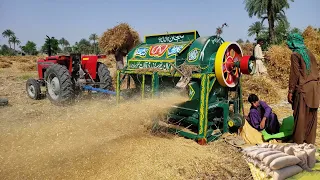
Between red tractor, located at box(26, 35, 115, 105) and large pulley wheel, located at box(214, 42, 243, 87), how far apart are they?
3791 mm

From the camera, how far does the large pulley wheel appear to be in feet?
14.5

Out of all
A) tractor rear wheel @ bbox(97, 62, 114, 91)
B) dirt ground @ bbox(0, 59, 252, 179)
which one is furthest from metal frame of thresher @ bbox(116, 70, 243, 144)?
tractor rear wheel @ bbox(97, 62, 114, 91)

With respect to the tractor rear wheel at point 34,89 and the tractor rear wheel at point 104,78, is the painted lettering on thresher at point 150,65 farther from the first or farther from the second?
the tractor rear wheel at point 34,89

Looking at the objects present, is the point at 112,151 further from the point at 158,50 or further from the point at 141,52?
the point at 141,52

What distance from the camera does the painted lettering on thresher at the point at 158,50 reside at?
16.9 feet

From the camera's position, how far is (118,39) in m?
9.62

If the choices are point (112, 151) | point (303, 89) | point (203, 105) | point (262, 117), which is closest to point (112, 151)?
point (112, 151)

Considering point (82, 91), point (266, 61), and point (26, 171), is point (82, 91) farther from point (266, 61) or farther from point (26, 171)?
point (266, 61)

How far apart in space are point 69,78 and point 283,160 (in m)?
5.90

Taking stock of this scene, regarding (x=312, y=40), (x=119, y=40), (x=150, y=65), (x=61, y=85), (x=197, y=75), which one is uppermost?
(x=312, y=40)

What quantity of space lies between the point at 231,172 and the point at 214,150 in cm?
72

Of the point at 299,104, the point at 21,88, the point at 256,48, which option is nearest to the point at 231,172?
the point at 299,104

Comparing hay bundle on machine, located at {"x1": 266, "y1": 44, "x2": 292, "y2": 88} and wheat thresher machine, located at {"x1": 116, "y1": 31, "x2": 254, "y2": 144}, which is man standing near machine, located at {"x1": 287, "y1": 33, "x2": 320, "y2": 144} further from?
hay bundle on machine, located at {"x1": 266, "y1": 44, "x2": 292, "y2": 88}

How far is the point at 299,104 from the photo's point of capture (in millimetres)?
4020
